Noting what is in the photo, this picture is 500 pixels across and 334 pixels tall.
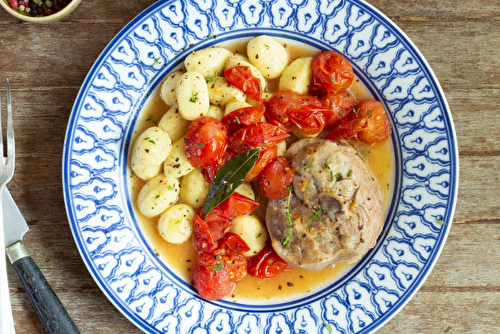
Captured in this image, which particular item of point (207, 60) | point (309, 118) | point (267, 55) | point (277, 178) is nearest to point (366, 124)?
point (309, 118)

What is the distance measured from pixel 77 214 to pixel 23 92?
134cm

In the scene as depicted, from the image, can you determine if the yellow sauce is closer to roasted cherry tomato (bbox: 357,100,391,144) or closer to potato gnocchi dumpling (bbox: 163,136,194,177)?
roasted cherry tomato (bbox: 357,100,391,144)

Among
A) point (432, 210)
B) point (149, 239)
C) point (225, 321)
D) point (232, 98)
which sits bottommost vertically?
point (225, 321)

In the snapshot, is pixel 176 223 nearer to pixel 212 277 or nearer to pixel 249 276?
pixel 212 277

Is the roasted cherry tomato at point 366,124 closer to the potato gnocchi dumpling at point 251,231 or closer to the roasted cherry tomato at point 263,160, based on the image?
the roasted cherry tomato at point 263,160

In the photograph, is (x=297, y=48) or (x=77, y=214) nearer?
(x=77, y=214)

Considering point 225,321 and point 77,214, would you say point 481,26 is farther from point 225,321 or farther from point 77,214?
point 77,214

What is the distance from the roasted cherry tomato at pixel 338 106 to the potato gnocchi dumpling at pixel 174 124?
1287 mm

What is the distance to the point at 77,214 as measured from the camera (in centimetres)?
311

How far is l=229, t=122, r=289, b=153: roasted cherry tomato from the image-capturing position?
3041mm

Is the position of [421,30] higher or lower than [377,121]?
higher

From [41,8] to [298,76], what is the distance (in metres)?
2.44

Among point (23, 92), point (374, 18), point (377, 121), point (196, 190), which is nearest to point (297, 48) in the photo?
point (374, 18)

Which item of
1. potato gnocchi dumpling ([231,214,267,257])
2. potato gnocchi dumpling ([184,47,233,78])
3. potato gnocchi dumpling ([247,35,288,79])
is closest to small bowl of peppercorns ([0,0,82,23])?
potato gnocchi dumpling ([184,47,233,78])
